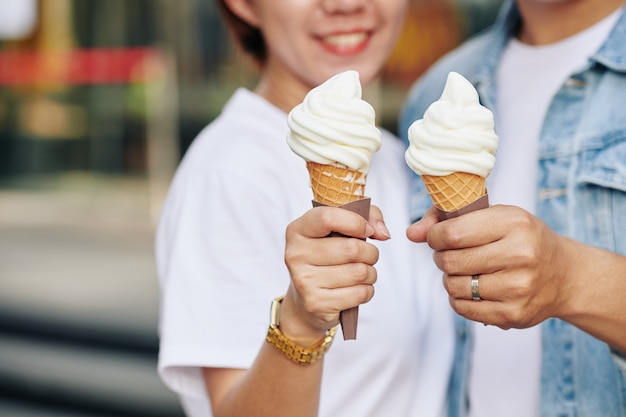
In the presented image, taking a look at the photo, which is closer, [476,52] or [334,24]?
[334,24]

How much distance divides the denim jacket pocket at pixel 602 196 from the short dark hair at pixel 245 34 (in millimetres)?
875

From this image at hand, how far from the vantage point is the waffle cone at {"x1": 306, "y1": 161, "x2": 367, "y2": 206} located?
149cm

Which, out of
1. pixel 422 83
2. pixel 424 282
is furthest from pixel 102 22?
pixel 424 282

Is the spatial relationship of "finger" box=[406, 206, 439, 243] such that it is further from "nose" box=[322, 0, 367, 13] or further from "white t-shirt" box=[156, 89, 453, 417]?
"nose" box=[322, 0, 367, 13]

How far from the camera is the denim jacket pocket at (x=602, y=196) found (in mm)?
1848

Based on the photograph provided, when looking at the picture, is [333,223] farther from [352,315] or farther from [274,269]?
[274,269]

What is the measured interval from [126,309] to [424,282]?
3406mm

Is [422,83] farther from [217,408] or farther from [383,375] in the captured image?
[217,408]

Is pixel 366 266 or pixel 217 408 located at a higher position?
pixel 366 266

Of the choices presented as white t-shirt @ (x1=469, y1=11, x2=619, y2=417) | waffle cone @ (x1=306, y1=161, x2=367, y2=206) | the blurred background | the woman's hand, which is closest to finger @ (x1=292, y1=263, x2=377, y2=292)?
the woman's hand

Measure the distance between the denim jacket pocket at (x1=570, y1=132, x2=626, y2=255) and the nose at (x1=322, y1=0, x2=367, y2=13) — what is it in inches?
23.9

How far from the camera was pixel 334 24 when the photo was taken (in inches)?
79.0

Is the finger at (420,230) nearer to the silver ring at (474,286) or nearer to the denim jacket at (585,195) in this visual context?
the silver ring at (474,286)

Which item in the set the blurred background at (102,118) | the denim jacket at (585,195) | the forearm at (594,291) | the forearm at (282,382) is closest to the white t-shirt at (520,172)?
the denim jacket at (585,195)
